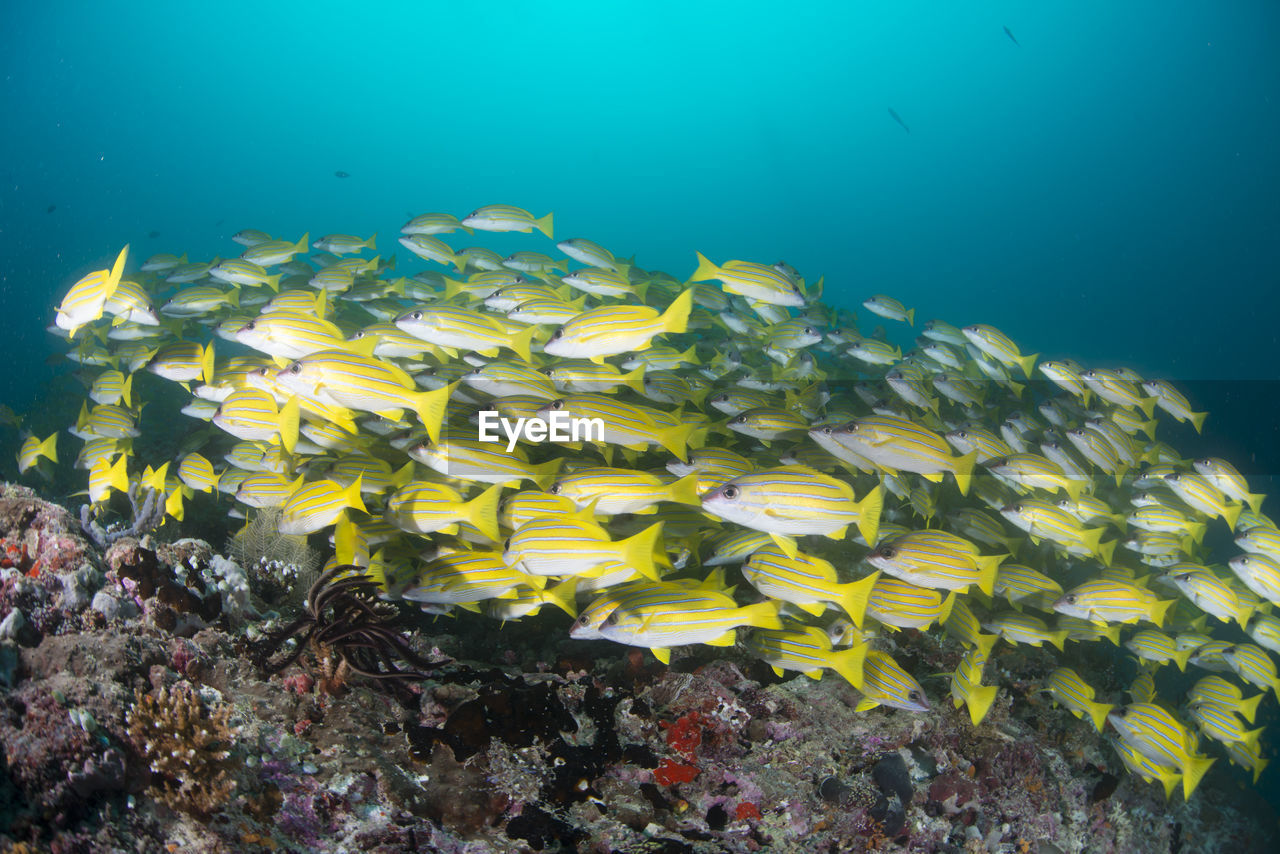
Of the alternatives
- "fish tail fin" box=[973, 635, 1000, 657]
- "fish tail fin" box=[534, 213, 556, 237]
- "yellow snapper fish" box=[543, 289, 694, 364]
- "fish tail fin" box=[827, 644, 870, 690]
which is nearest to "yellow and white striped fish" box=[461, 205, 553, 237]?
"fish tail fin" box=[534, 213, 556, 237]

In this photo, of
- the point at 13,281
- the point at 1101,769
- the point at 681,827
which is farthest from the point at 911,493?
the point at 13,281

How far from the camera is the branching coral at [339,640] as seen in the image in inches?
130

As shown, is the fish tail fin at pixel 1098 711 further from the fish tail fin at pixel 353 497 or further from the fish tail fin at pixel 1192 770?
the fish tail fin at pixel 353 497

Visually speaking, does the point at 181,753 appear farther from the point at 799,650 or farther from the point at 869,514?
the point at 869,514

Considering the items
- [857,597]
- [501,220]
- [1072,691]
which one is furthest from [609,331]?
[1072,691]

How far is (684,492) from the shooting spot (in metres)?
3.44

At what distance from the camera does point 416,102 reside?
13950cm

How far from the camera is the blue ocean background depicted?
80375 mm

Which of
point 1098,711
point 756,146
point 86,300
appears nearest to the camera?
point 86,300

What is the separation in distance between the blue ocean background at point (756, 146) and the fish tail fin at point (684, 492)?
63.8 m

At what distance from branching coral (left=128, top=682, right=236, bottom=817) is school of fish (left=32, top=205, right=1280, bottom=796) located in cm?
108

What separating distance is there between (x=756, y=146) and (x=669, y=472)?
154 m

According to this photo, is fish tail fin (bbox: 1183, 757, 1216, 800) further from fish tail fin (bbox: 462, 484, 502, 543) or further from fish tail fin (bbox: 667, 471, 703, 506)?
fish tail fin (bbox: 462, 484, 502, 543)

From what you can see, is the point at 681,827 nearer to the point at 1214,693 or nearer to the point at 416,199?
the point at 1214,693
